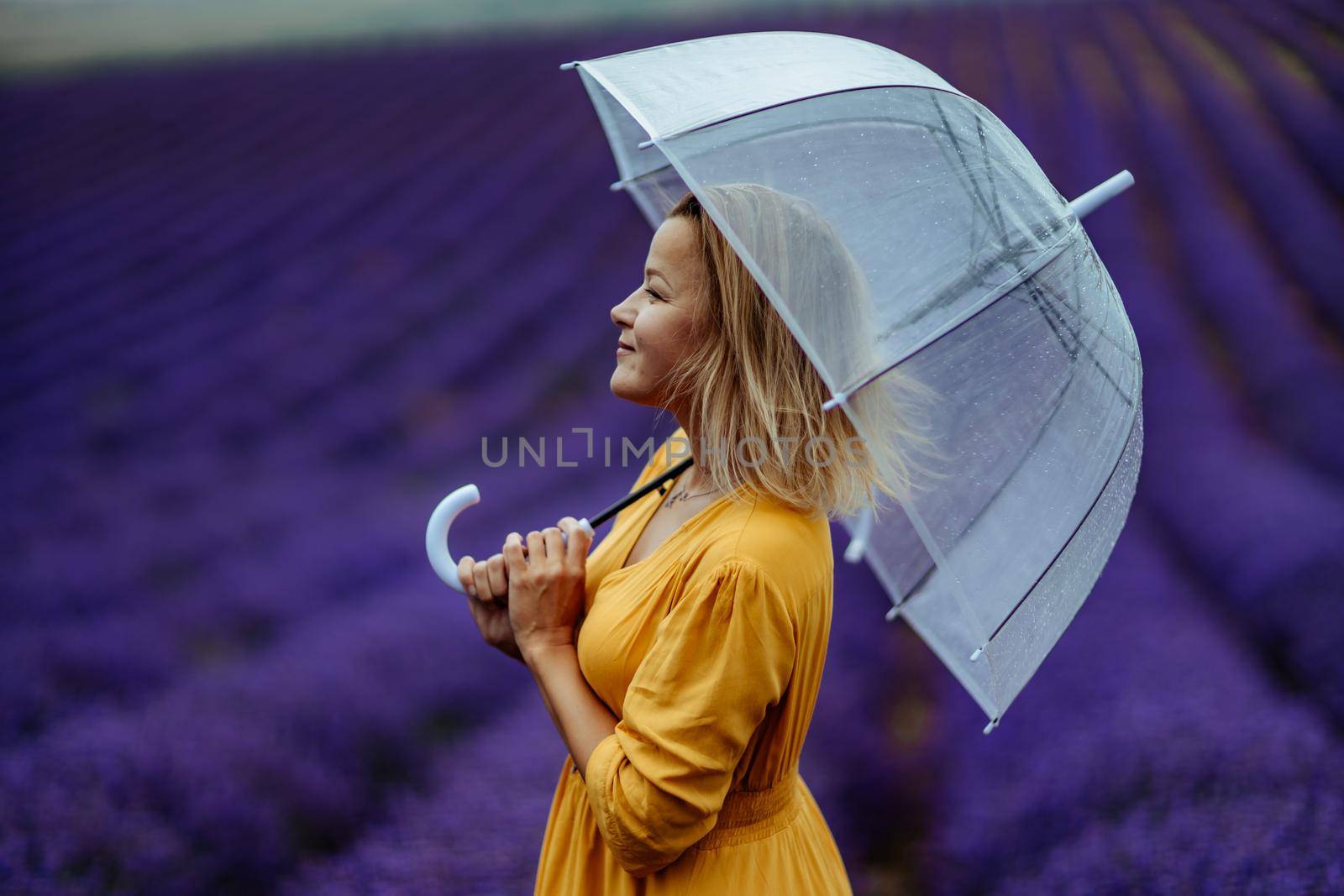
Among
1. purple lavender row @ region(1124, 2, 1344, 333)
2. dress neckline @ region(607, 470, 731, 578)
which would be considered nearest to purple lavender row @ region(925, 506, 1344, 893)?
purple lavender row @ region(1124, 2, 1344, 333)

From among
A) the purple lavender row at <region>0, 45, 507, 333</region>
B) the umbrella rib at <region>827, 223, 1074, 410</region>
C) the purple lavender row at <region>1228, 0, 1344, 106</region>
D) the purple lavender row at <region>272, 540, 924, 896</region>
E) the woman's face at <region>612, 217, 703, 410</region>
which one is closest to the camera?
the umbrella rib at <region>827, 223, 1074, 410</region>

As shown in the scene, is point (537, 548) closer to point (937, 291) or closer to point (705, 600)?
point (705, 600)

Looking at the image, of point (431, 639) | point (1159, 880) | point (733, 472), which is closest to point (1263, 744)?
point (1159, 880)

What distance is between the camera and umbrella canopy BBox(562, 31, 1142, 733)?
36.0 inches

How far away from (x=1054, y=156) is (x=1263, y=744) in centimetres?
157

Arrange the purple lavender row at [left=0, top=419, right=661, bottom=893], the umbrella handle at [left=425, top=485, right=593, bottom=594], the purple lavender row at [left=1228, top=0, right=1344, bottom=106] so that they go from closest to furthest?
1. the umbrella handle at [left=425, top=485, right=593, bottom=594]
2. the purple lavender row at [left=0, top=419, right=661, bottom=893]
3. the purple lavender row at [left=1228, top=0, right=1344, bottom=106]

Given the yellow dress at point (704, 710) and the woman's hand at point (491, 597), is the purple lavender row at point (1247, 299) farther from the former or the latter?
the woman's hand at point (491, 597)

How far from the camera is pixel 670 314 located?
99cm

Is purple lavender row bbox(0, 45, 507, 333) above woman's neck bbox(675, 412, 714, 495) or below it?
above

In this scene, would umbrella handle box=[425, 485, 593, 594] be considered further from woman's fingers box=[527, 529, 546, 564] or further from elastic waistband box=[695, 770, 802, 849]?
elastic waistband box=[695, 770, 802, 849]

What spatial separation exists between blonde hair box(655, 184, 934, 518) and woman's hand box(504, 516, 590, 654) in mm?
182

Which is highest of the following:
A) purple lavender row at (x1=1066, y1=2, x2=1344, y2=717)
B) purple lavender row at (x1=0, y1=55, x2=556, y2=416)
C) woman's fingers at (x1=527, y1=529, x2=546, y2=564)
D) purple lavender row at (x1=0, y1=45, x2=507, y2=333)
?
purple lavender row at (x1=0, y1=45, x2=507, y2=333)

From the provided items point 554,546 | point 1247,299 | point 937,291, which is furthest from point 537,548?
point 1247,299

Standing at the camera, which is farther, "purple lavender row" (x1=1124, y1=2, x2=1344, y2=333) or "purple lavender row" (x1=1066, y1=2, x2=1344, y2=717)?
"purple lavender row" (x1=1124, y1=2, x2=1344, y2=333)
